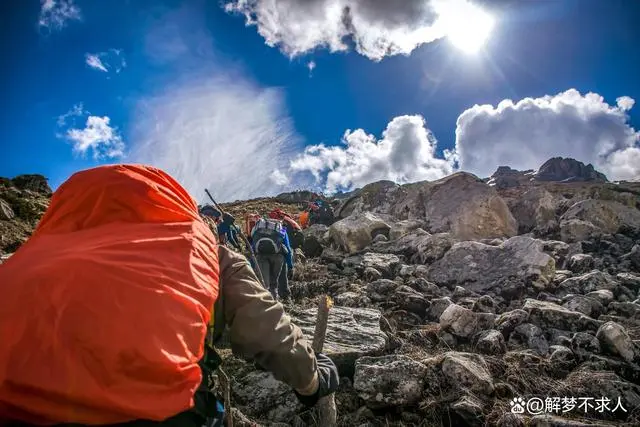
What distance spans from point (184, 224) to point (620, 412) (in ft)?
16.6

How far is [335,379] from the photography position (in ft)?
7.25

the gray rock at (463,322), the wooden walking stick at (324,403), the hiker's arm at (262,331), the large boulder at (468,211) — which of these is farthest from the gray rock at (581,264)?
the hiker's arm at (262,331)

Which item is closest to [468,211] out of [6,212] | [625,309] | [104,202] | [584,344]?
[625,309]

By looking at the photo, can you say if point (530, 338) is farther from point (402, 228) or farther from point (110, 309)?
point (402, 228)

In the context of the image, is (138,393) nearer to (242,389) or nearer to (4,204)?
(242,389)

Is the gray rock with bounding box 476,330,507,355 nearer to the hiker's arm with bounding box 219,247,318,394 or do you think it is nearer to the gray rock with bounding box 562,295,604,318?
the gray rock with bounding box 562,295,604,318

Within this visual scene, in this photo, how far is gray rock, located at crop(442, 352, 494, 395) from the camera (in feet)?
14.2

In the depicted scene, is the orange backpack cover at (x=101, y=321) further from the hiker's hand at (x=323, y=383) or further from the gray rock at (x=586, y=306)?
the gray rock at (x=586, y=306)

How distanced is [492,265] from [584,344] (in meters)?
4.54

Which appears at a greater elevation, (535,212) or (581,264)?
(535,212)

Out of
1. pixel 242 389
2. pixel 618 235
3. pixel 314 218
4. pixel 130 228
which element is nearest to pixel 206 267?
pixel 130 228

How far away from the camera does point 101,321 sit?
4.10 feet

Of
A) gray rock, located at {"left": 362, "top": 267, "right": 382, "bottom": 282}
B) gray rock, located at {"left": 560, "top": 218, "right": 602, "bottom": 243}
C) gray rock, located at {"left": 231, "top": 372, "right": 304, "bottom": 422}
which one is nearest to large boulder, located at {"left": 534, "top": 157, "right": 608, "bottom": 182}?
gray rock, located at {"left": 560, "top": 218, "right": 602, "bottom": 243}

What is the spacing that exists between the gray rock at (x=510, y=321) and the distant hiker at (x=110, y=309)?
569 centimetres
